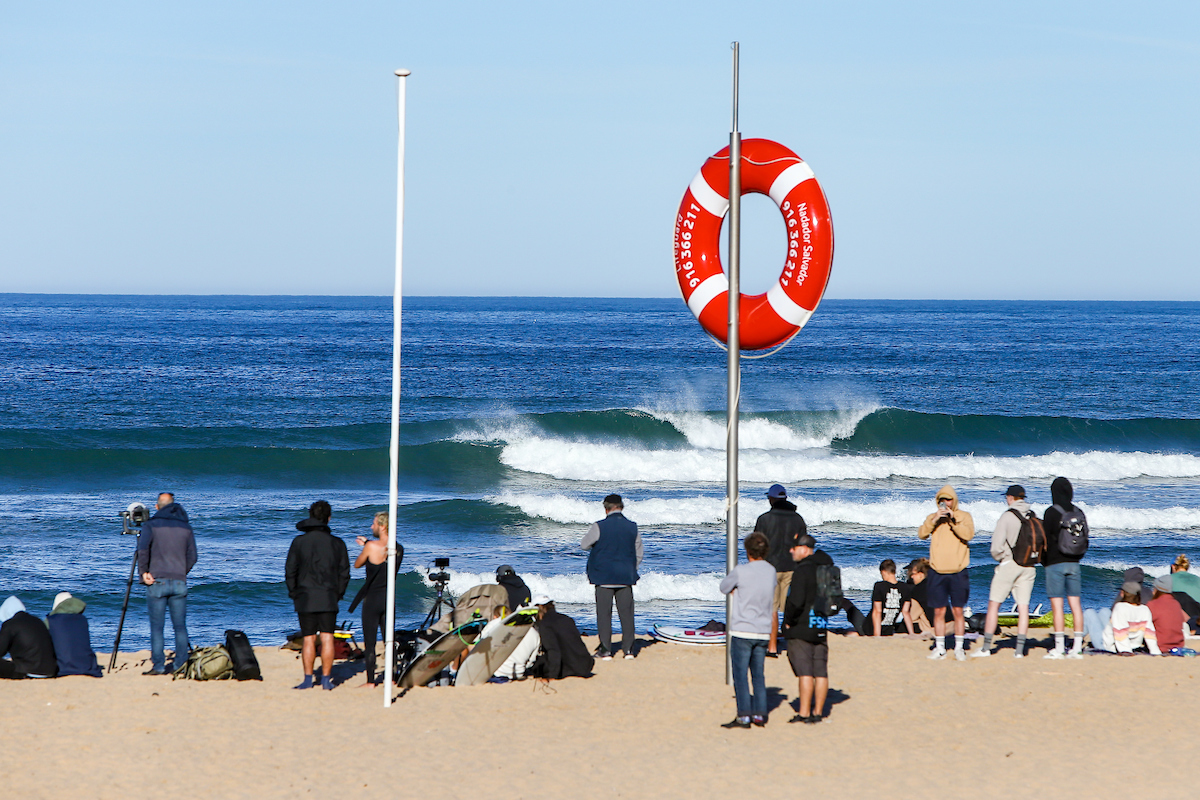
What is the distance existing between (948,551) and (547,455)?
16925mm

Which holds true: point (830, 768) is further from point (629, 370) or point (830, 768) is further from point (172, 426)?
point (629, 370)

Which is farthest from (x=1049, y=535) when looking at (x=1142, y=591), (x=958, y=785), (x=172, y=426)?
(x=172, y=426)

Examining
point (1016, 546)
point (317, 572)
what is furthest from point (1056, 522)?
point (317, 572)

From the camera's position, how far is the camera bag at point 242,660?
851 centimetres

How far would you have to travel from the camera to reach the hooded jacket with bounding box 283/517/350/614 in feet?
25.8

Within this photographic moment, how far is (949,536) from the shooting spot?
8.53 metres

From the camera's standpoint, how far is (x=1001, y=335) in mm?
71250

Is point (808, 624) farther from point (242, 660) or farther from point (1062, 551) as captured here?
point (242, 660)

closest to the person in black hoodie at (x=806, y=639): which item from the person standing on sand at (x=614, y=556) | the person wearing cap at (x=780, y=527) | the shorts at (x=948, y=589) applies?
the person wearing cap at (x=780, y=527)

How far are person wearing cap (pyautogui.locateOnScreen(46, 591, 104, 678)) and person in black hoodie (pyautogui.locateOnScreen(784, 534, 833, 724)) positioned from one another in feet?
17.9

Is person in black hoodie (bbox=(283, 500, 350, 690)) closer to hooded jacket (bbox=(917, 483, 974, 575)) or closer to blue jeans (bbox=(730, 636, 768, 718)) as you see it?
blue jeans (bbox=(730, 636, 768, 718))

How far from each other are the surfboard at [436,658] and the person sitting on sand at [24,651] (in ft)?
9.14

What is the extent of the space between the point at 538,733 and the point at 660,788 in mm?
1351

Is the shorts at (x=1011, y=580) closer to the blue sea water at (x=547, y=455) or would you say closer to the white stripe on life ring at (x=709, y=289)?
the white stripe on life ring at (x=709, y=289)
